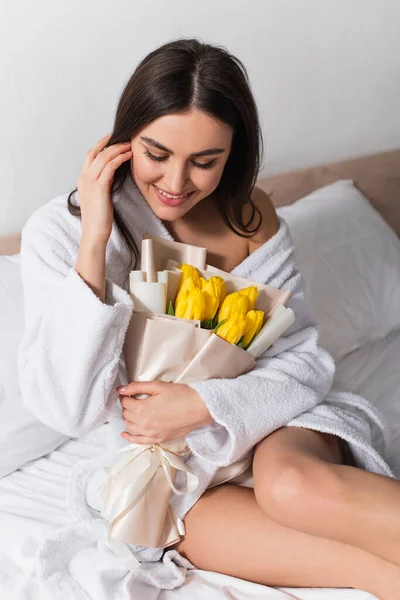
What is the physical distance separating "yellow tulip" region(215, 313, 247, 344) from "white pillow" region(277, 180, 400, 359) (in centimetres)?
71

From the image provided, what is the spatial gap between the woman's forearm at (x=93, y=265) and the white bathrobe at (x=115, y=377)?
0.06ft

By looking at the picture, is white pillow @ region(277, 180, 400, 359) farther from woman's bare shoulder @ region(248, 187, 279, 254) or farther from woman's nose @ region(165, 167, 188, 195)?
woman's nose @ region(165, 167, 188, 195)

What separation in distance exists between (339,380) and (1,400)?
0.79m

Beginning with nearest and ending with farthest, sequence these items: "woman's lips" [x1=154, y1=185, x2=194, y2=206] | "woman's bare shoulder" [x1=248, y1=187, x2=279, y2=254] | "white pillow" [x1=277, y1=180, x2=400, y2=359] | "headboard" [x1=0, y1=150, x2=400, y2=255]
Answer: "woman's lips" [x1=154, y1=185, x2=194, y2=206]
"woman's bare shoulder" [x1=248, y1=187, x2=279, y2=254]
"white pillow" [x1=277, y1=180, x2=400, y2=359]
"headboard" [x1=0, y1=150, x2=400, y2=255]

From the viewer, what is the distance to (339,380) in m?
1.99

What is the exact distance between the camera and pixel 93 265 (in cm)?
141

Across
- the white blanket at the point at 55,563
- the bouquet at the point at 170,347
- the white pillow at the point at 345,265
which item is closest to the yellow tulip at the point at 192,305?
the bouquet at the point at 170,347

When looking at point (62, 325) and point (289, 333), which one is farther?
point (289, 333)

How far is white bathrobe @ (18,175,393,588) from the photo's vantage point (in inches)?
54.8

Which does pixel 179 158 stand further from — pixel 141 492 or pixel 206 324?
pixel 141 492

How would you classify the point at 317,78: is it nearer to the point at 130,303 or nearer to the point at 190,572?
the point at 130,303

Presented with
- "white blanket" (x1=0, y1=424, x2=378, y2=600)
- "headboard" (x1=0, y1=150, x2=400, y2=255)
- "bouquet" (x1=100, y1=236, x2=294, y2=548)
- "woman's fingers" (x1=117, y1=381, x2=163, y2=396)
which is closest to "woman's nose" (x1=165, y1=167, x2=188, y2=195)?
"bouquet" (x1=100, y1=236, x2=294, y2=548)

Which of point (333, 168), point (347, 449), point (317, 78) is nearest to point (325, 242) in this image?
point (333, 168)

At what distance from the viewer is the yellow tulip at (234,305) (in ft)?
4.58
